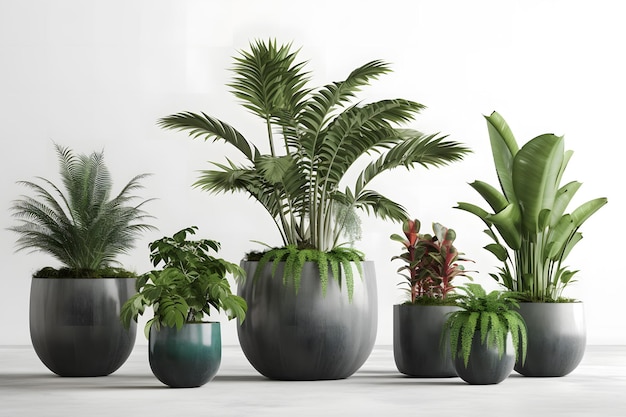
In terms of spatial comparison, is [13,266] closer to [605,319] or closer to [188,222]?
[188,222]

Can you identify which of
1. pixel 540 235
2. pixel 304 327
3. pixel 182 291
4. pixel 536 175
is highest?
pixel 536 175

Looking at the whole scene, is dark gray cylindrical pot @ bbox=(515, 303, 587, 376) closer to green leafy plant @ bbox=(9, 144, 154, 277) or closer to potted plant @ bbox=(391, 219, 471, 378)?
potted plant @ bbox=(391, 219, 471, 378)

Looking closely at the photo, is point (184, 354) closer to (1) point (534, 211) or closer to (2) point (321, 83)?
(1) point (534, 211)

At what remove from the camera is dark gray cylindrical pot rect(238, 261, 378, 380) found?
5.41 metres

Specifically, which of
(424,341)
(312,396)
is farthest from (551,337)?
(312,396)

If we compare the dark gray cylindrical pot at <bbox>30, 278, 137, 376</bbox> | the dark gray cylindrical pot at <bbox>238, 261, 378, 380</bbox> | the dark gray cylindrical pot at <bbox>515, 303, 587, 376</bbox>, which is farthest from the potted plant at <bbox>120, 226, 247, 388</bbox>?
the dark gray cylindrical pot at <bbox>515, 303, 587, 376</bbox>

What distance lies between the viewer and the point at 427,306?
5.71 meters

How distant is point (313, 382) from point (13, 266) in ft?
13.4

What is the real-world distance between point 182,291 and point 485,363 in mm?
1739

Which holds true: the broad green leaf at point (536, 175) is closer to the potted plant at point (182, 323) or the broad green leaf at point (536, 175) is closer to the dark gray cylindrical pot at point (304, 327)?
the dark gray cylindrical pot at point (304, 327)

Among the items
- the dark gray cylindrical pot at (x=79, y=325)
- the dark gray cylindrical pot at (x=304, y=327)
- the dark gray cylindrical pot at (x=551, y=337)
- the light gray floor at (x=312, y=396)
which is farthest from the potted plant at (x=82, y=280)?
the dark gray cylindrical pot at (x=551, y=337)

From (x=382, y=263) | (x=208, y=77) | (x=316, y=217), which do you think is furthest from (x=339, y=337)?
(x=208, y=77)

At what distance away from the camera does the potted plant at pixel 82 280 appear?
5.68m

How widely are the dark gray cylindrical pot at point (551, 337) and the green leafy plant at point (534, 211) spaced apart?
0.13 metres
